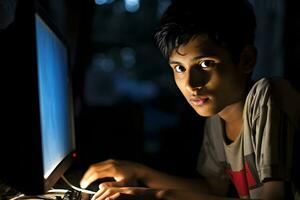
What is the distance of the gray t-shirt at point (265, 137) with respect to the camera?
0.99 meters

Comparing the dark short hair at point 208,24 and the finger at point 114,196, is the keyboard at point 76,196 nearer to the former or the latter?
the finger at point 114,196

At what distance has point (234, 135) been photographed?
1.30 m

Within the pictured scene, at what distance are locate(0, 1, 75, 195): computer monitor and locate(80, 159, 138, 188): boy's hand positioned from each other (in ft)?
0.83

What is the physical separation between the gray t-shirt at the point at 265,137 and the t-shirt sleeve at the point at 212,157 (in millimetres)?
107

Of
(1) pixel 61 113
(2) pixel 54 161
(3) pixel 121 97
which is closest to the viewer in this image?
(2) pixel 54 161

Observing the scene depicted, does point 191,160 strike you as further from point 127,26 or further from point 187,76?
point 127,26

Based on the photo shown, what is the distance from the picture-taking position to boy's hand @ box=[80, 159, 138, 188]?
4.31ft

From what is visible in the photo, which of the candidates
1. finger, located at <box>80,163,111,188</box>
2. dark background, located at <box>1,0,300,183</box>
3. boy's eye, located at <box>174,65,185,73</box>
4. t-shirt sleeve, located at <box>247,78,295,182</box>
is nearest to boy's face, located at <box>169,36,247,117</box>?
boy's eye, located at <box>174,65,185,73</box>

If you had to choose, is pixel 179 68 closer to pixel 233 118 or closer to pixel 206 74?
pixel 206 74

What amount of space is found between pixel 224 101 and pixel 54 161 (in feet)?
1.48

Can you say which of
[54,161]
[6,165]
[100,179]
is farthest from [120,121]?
[6,165]

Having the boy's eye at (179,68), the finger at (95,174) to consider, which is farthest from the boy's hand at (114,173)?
the boy's eye at (179,68)

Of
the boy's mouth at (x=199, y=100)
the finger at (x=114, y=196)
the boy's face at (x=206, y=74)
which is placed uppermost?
the boy's face at (x=206, y=74)

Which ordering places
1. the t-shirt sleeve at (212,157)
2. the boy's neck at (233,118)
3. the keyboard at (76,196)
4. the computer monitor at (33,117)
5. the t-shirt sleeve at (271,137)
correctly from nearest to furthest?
the computer monitor at (33,117) < the t-shirt sleeve at (271,137) < the keyboard at (76,196) < the boy's neck at (233,118) < the t-shirt sleeve at (212,157)
